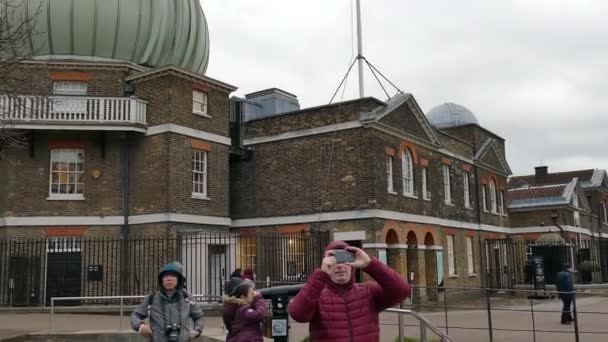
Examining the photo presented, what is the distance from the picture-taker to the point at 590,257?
38.7 meters

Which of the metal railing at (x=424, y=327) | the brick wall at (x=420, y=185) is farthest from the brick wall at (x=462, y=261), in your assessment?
the metal railing at (x=424, y=327)

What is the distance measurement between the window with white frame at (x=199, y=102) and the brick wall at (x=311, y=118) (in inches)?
113

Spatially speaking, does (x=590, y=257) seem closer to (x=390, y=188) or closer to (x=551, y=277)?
(x=551, y=277)

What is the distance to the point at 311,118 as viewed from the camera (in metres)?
23.6

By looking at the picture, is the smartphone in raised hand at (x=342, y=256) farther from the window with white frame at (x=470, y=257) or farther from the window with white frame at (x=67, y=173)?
the window with white frame at (x=470, y=257)

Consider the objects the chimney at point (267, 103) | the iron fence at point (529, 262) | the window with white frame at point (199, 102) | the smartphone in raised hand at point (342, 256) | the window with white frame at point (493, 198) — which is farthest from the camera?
the window with white frame at point (493, 198)

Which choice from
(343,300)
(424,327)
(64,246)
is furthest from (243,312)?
(64,246)

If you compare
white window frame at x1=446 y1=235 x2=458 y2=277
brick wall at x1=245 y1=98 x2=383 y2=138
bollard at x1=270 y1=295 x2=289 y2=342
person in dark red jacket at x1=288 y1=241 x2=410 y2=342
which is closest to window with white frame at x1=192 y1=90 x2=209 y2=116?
brick wall at x1=245 y1=98 x2=383 y2=138

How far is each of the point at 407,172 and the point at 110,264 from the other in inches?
461

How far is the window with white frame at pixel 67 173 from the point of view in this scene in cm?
2169

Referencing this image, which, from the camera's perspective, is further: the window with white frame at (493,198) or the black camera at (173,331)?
the window with white frame at (493,198)

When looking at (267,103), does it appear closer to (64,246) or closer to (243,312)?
(64,246)

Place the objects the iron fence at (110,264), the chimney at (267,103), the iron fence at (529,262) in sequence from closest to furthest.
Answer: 1. the iron fence at (110,264)
2. the iron fence at (529,262)
3. the chimney at (267,103)

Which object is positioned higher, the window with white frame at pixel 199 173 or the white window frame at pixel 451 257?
the window with white frame at pixel 199 173
